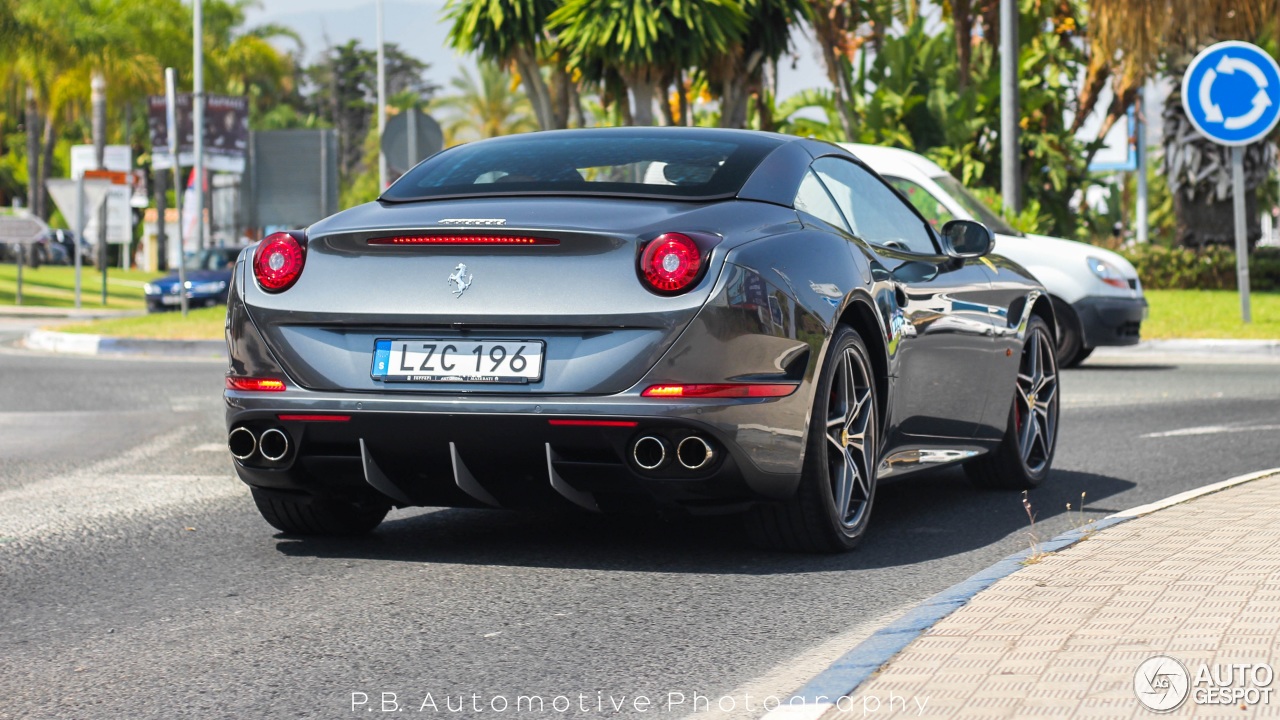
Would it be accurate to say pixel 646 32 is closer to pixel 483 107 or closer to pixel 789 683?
pixel 789 683

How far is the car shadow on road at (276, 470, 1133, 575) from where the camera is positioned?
560cm

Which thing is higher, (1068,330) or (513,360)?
(513,360)

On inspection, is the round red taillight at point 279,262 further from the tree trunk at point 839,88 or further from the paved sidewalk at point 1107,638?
the tree trunk at point 839,88

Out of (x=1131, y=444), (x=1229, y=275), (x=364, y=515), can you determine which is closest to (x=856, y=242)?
(x=364, y=515)

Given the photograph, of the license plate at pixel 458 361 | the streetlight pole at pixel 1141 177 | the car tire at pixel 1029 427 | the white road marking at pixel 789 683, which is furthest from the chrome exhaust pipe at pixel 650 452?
the streetlight pole at pixel 1141 177

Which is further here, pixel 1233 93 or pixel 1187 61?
pixel 1187 61

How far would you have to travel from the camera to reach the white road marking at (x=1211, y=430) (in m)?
9.52

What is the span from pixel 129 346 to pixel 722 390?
15.9 meters

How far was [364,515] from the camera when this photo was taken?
6.16m

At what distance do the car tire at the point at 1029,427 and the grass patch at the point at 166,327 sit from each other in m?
13.0

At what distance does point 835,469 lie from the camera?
5.68m

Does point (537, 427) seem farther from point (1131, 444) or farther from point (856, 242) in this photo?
point (1131, 444)

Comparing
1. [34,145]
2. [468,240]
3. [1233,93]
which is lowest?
[468,240]

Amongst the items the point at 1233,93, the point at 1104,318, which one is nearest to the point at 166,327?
the point at 1104,318
